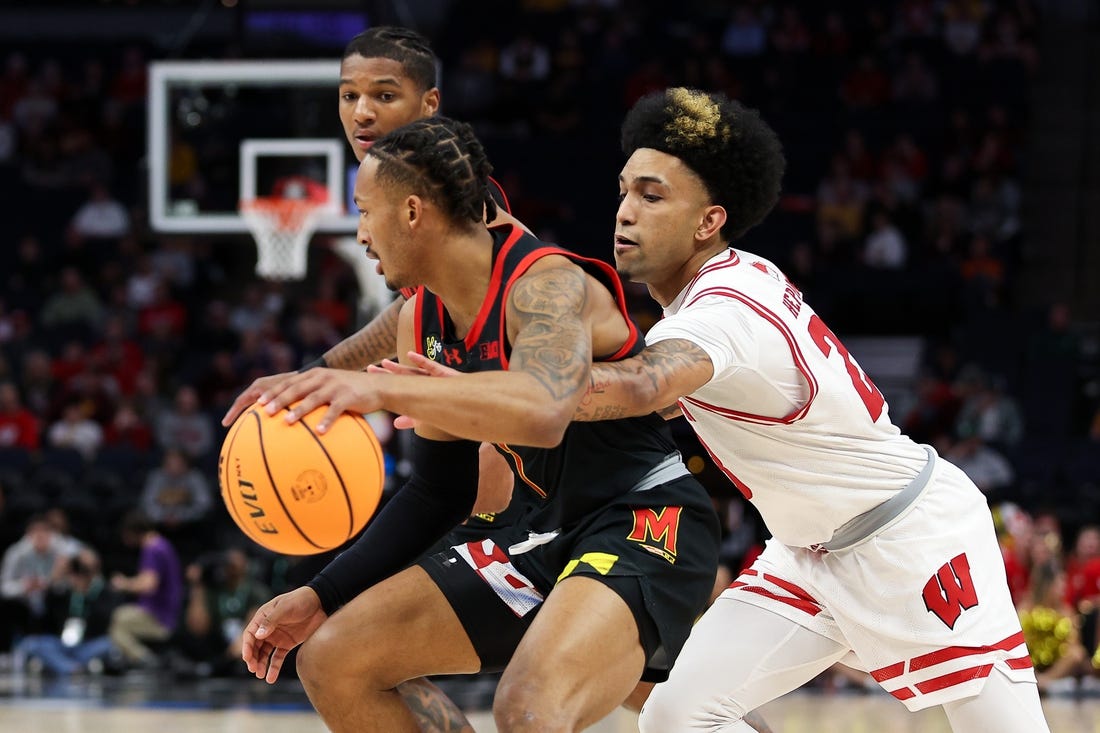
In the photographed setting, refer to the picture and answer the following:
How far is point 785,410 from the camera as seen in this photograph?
4.10 m

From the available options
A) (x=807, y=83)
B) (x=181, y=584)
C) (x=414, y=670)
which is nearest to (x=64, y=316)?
(x=181, y=584)

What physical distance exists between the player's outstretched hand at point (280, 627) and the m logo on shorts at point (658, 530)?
949 millimetres

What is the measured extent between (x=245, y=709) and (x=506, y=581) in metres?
6.08

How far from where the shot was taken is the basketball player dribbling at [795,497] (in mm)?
4086

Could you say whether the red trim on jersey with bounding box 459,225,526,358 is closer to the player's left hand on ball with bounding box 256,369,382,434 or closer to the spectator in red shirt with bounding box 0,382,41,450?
the player's left hand on ball with bounding box 256,369,382,434

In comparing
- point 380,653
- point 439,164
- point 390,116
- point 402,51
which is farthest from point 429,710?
point 402,51

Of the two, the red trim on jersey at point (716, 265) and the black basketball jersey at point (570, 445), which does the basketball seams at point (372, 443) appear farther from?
the red trim on jersey at point (716, 265)

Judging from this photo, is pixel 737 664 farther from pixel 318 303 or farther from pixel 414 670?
pixel 318 303

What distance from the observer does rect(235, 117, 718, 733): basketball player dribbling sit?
348cm

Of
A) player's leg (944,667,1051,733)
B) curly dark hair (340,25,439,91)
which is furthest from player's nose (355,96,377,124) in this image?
player's leg (944,667,1051,733)

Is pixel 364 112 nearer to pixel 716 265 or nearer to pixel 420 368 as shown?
pixel 716 265

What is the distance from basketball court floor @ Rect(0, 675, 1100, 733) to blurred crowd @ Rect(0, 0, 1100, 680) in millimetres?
595

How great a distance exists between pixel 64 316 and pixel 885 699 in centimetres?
993

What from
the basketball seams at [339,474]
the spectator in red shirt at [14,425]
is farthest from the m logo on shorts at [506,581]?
the spectator in red shirt at [14,425]
